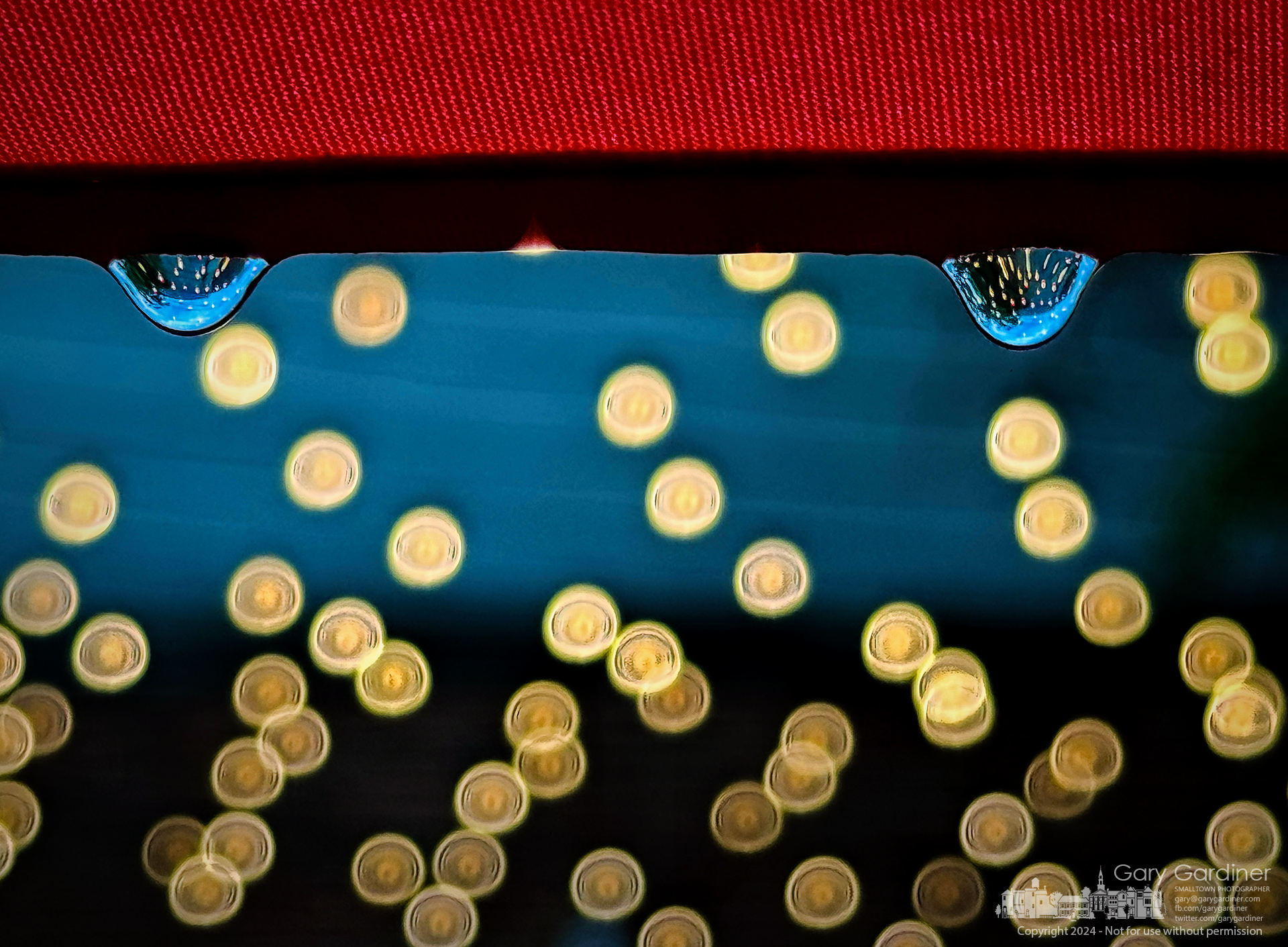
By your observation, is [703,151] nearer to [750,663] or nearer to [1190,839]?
[750,663]

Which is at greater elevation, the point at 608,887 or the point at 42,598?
the point at 42,598

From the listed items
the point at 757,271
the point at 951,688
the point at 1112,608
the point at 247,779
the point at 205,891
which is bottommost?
the point at 205,891

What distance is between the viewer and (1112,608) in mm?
970

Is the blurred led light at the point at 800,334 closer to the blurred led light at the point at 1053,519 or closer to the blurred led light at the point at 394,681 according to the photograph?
the blurred led light at the point at 1053,519

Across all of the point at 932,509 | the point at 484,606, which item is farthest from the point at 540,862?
the point at 932,509

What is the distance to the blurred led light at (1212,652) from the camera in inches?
38.1

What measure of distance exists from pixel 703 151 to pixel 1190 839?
1.02 meters

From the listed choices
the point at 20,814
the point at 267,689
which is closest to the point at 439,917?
the point at 267,689

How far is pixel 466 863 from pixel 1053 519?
2.12 feet

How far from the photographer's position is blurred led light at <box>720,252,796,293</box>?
0.94 meters

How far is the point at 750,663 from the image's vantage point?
0.96 metres

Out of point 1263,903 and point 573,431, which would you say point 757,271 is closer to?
point 573,431

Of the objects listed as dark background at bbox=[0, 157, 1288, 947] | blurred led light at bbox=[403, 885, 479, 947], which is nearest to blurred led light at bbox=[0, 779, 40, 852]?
dark background at bbox=[0, 157, 1288, 947]

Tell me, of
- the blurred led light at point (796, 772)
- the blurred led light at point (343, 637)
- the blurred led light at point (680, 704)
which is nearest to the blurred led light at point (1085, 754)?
the blurred led light at point (796, 772)
